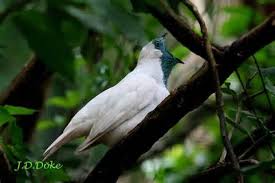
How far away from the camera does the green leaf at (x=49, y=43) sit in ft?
3.07

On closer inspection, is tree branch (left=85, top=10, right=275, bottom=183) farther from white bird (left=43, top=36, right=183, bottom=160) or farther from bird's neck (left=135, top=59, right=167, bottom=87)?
bird's neck (left=135, top=59, right=167, bottom=87)

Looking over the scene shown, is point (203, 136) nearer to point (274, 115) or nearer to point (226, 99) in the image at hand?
point (226, 99)

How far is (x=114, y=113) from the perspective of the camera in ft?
9.04

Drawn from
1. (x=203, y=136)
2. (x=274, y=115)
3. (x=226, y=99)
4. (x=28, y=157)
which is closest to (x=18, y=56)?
(x=28, y=157)

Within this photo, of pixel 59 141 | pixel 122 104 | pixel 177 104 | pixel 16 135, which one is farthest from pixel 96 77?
pixel 177 104

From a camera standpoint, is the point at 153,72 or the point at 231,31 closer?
the point at 153,72

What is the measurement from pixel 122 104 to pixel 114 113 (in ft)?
0.22

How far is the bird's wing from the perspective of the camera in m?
2.68

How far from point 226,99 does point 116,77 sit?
2.36 ft

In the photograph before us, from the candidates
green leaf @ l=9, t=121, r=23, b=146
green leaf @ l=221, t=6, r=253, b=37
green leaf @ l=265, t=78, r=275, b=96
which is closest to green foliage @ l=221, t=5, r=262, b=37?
green leaf @ l=221, t=6, r=253, b=37

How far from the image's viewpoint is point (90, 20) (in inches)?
43.6

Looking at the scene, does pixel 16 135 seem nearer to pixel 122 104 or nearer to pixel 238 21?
pixel 122 104

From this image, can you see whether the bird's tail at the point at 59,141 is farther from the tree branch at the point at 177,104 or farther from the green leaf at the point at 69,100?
the green leaf at the point at 69,100

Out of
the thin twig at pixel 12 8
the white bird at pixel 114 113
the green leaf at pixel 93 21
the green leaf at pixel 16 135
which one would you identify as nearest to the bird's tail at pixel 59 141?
the white bird at pixel 114 113
